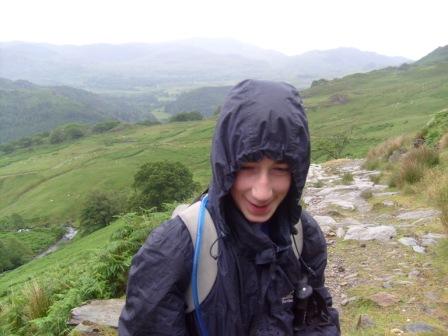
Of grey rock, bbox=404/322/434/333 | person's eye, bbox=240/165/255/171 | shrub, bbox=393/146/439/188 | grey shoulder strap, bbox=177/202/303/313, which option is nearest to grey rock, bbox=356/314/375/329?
grey rock, bbox=404/322/434/333

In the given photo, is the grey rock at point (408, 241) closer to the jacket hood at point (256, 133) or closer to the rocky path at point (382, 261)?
the rocky path at point (382, 261)

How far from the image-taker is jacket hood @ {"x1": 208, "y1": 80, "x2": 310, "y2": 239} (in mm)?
2100

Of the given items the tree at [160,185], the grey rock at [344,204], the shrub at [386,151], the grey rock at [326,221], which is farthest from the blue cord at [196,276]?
the tree at [160,185]

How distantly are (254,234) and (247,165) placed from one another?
342 mm

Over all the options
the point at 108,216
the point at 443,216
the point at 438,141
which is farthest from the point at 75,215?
the point at 443,216

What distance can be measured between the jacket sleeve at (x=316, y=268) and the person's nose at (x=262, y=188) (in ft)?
1.58

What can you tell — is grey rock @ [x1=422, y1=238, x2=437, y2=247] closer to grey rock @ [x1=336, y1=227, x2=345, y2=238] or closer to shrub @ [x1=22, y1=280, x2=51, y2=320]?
grey rock @ [x1=336, y1=227, x2=345, y2=238]

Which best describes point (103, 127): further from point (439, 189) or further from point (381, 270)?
point (381, 270)

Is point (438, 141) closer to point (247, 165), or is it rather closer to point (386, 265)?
point (386, 265)

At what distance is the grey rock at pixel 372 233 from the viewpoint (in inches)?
291

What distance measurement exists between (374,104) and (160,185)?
64291 millimetres

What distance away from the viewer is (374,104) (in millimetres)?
89875

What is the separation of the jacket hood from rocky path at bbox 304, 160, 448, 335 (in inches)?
121

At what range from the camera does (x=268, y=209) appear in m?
2.36
